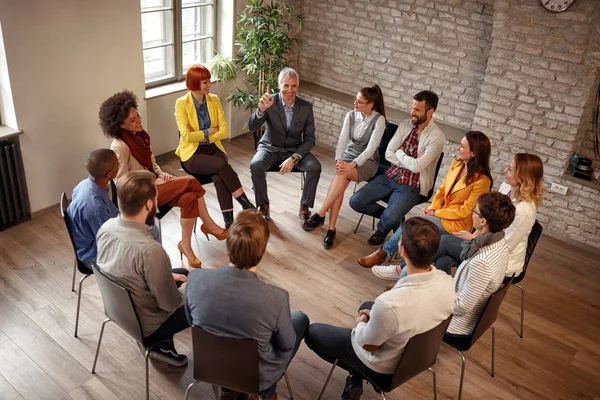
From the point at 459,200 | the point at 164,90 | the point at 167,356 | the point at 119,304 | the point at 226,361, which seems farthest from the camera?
the point at 164,90

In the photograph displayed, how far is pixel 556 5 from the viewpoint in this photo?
4828 mm

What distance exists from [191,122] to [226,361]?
2709 millimetres

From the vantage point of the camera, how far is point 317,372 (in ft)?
11.5

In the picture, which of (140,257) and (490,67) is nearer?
(140,257)

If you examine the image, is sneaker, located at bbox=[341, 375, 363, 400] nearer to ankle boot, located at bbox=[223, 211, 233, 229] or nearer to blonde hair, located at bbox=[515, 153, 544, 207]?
blonde hair, located at bbox=[515, 153, 544, 207]

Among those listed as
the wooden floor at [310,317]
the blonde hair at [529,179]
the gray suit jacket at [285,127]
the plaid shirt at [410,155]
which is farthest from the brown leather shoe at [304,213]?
the blonde hair at [529,179]

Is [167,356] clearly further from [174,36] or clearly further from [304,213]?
[174,36]

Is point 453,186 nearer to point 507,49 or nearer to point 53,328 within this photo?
point 507,49

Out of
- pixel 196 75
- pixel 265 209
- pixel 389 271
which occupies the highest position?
pixel 196 75

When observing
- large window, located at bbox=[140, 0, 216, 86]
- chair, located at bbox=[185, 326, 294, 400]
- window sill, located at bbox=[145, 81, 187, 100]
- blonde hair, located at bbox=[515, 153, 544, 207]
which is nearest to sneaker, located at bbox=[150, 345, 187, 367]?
chair, located at bbox=[185, 326, 294, 400]

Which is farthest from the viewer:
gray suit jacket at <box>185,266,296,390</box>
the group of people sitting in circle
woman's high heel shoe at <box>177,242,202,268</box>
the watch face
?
the watch face

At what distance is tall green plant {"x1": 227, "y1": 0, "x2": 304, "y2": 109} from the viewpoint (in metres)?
6.02

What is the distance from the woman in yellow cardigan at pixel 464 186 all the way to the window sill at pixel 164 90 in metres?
2.99

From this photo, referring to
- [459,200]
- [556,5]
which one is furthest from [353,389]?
[556,5]
